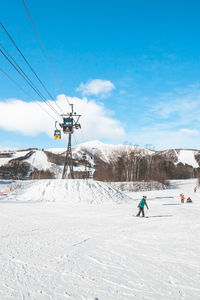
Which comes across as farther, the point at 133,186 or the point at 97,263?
the point at 133,186

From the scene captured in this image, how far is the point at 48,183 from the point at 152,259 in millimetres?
18335

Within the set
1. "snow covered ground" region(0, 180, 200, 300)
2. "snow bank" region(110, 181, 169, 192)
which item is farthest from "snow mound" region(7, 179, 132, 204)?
"snow bank" region(110, 181, 169, 192)

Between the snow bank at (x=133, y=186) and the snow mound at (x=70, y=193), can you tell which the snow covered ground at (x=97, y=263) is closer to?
the snow mound at (x=70, y=193)

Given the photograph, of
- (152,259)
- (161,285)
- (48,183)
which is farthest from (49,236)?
(48,183)

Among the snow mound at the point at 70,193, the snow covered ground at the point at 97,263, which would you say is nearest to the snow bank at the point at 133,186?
the snow mound at the point at 70,193

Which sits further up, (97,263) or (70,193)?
(70,193)

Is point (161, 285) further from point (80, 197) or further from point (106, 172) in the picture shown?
point (106, 172)

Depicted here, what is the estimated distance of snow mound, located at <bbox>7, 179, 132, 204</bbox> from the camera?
2067 cm

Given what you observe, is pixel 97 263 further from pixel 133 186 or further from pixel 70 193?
pixel 133 186

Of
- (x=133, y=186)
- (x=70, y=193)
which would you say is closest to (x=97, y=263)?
(x=70, y=193)

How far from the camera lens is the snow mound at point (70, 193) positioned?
67.8ft

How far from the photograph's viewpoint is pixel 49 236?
8109mm

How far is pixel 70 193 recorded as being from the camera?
69.4ft

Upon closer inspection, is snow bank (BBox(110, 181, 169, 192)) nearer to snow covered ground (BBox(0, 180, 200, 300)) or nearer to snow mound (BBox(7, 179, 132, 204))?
snow mound (BBox(7, 179, 132, 204))
